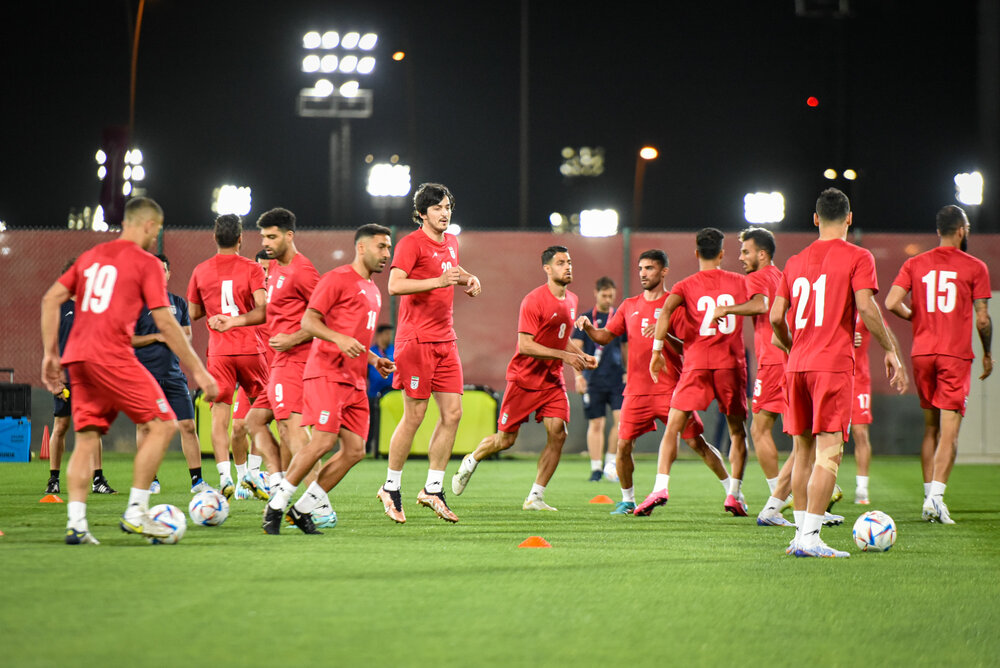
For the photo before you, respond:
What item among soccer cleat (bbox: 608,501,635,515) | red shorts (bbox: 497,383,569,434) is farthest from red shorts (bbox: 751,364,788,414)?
red shorts (bbox: 497,383,569,434)

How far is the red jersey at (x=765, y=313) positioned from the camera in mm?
9977

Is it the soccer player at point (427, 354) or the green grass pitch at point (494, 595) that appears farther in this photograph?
the soccer player at point (427, 354)

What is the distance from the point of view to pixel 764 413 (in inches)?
399

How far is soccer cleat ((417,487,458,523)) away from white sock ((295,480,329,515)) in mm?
1153

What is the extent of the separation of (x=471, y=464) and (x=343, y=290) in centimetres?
285

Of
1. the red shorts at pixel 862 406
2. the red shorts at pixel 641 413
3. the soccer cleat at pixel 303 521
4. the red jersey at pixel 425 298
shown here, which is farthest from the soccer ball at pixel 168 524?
the red shorts at pixel 862 406

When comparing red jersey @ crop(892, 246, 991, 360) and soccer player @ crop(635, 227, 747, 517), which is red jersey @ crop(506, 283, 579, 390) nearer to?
soccer player @ crop(635, 227, 747, 517)

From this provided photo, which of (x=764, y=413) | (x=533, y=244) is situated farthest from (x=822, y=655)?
(x=533, y=244)

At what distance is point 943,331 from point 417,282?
448cm

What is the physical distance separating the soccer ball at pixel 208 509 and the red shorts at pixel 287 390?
2.98 ft

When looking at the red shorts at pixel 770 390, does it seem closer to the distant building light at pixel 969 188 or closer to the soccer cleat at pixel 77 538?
the soccer cleat at pixel 77 538

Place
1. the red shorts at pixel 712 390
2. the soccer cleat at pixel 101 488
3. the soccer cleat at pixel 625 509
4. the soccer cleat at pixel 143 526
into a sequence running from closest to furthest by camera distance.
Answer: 1. the soccer cleat at pixel 143 526
2. the red shorts at pixel 712 390
3. the soccer cleat at pixel 625 509
4. the soccer cleat at pixel 101 488

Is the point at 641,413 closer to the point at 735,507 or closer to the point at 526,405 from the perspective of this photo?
the point at 526,405

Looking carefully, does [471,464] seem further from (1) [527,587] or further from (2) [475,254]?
(2) [475,254]
